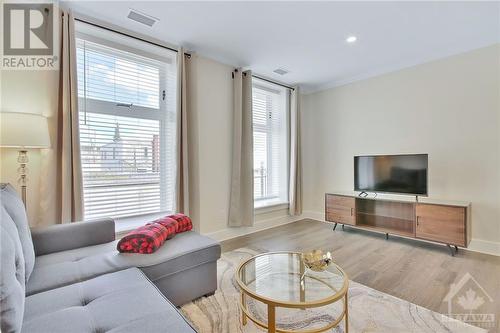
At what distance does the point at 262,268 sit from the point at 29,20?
2.91 m

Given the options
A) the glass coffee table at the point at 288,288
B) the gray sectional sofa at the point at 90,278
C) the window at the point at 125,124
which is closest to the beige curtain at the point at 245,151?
the window at the point at 125,124

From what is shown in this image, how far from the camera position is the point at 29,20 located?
2.16m

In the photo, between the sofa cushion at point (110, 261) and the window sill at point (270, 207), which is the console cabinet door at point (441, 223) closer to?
the window sill at point (270, 207)

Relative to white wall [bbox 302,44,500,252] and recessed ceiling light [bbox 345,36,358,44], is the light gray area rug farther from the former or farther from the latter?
recessed ceiling light [bbox 345,36,358,44]

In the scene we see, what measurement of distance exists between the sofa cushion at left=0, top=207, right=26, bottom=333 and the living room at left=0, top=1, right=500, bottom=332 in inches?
0.5

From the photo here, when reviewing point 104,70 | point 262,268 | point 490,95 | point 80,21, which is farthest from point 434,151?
point 80,21

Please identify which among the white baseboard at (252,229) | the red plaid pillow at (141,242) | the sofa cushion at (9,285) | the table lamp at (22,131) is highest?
the table lamp at (22,131)

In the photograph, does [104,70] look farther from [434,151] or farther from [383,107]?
[434,151]

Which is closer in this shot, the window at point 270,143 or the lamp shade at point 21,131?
the lamp shade at point 21,131

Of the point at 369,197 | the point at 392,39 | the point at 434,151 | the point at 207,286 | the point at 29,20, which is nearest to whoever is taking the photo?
the point at 207,286

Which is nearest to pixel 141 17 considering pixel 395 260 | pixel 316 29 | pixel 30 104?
pixel 30 104

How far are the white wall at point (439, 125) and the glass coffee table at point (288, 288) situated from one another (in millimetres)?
2449

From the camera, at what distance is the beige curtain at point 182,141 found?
114 inches

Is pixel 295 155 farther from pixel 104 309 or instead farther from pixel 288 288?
pixel 104 309
